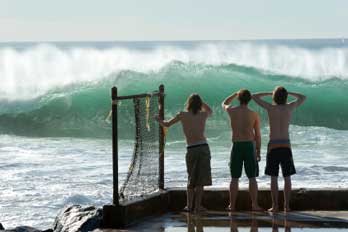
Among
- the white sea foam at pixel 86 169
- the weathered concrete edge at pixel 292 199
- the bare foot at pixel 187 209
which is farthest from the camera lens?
the white sea foam at pixel 86 169

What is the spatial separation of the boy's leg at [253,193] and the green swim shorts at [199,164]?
0.53 m

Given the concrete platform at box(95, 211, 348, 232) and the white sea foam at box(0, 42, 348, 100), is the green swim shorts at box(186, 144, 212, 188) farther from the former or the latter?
the white sea foam at box(0, 42, 348, 100)

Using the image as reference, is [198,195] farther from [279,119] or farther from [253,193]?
[279,119]

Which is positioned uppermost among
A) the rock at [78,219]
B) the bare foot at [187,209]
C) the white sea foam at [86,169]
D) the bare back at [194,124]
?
the bare back at [194,124]

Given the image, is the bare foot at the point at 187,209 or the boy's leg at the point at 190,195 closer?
the boy's leg at the point at 190,195

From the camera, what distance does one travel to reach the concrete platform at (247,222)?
1084cm

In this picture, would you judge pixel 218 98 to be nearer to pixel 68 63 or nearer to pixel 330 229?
pixel 68 63

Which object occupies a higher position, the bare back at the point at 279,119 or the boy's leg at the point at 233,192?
the bare back at the point at 279,119

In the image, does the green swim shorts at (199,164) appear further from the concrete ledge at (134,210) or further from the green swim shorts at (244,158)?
the concrete ledge at (134,210)

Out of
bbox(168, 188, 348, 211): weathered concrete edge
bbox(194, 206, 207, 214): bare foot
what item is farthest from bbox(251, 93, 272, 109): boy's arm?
bbox(194, 206, 207, 214): bare foot

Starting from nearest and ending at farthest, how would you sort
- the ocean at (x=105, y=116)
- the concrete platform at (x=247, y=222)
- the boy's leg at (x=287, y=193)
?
the concrete platform at (x=247, y=222)
the boy's leg at (x=287, y=193)
the ocean at (x=105, y=116)

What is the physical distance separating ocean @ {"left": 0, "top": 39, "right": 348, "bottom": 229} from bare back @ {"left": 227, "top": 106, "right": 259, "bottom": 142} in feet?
15.6

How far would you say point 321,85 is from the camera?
37156mm

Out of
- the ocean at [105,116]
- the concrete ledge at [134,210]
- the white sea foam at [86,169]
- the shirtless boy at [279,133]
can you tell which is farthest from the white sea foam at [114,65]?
the shirtless boy at [279,133]
